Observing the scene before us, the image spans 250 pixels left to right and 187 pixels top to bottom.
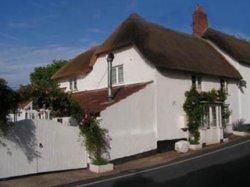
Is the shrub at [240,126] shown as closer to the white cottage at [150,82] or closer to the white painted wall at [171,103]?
the white cottage at [150,82]

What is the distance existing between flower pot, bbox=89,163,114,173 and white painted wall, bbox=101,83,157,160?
138 centimetres

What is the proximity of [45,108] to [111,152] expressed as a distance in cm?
352

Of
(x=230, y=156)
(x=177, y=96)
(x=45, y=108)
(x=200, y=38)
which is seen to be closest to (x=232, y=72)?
(x=200, y=38)

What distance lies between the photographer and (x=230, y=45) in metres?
32.8

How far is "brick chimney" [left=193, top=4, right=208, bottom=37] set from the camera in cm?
3547

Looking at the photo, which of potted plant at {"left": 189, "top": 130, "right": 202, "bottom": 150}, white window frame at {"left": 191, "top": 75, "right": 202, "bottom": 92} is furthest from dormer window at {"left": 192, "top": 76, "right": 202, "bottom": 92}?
potted plant at {"left": 189, "top": 130, "right": 202, "bottom": 150}

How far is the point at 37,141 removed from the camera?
15.9 m

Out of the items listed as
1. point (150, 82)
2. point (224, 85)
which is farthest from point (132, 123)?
point (224, 85)

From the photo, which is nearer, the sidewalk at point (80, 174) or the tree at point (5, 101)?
the tree at point (5, 101)

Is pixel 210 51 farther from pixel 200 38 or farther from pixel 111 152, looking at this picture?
pixel 111 152

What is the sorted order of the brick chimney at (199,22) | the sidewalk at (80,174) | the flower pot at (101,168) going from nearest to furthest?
the sidewalk at (80,174) → the flower pot at (101,168) → the brick chimney at (199,22)

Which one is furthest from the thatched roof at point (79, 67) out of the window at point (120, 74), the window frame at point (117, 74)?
the window at point (120, 74)

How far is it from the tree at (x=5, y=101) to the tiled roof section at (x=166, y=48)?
915 centimetres

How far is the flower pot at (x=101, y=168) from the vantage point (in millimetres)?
16672
